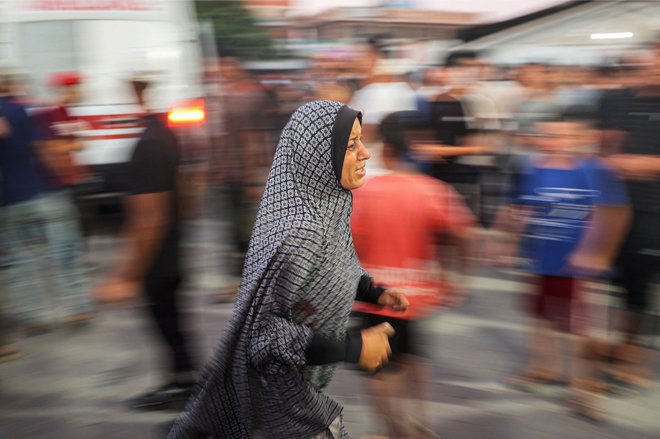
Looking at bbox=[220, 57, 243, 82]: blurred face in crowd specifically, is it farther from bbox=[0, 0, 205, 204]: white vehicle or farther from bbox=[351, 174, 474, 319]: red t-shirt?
bbox=[351, 174, 474, 319]: red t-shirt

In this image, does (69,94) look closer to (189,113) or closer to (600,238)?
(189,113)

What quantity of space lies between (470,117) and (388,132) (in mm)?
3993

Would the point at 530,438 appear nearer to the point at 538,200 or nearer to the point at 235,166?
the point at 538,200

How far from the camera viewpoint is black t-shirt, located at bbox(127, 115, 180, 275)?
3820mm

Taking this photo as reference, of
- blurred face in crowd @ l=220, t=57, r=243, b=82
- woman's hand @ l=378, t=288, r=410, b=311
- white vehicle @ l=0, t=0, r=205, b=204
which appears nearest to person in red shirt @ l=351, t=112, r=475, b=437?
woman's hand @ l=378, t=288, r=410, b=311

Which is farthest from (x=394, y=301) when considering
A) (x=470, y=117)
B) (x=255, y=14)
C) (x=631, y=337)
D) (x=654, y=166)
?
(x=255, y=14)

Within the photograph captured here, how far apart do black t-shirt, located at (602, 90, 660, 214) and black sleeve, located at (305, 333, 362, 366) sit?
2.42 m

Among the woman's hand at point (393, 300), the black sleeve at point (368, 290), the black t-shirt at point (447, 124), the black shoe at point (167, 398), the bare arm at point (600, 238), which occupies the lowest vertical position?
the black shoe at point (167, 398)

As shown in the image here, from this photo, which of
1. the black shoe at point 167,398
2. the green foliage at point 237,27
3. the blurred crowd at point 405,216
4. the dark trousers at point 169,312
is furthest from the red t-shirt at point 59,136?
the green foliage at point 237,27

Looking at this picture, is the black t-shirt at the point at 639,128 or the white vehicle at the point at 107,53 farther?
the white vehicle at the point at 107,53

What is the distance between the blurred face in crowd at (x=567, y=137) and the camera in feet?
12.1

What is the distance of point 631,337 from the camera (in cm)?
422

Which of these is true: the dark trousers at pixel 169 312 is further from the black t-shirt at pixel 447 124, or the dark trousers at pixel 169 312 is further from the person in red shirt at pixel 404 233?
the black t-shirt at pixel 447 124

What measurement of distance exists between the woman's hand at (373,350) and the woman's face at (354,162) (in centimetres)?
43
